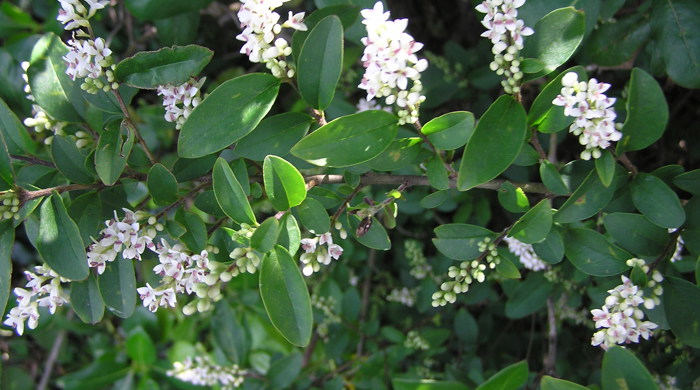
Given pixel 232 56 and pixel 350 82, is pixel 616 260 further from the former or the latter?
pixel 232 56

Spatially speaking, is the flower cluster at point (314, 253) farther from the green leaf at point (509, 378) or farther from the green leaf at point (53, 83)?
the green leaf at point (53, 83)

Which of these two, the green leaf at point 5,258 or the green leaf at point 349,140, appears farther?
the green leaf at point 5,258

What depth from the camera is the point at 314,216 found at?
4.11ft

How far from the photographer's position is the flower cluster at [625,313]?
1.26m

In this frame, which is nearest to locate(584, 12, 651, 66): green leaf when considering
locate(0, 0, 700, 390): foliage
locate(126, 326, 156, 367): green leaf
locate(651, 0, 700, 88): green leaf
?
locate(0, 0, 700, 390): foliage

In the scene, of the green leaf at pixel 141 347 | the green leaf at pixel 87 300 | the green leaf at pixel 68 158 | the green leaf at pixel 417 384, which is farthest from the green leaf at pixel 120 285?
the green leaf at pixel 141 347

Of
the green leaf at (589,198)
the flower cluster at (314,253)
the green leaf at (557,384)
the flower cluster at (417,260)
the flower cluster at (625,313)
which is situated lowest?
the flower cluster at (417,260)

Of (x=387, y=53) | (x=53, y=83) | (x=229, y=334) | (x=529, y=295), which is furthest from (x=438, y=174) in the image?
(x=229, y=334)

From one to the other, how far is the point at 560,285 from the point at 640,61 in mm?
813

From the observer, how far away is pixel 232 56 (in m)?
2.88

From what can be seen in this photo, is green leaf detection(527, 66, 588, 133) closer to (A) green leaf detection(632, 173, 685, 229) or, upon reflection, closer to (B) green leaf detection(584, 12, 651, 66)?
(A) green leaf detection(632, 173, 685, 229)

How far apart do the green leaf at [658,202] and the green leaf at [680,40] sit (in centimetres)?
44

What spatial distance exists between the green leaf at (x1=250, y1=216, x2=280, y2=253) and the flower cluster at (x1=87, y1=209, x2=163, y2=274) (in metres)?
0.29

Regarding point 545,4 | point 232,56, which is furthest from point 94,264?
point 232,56
